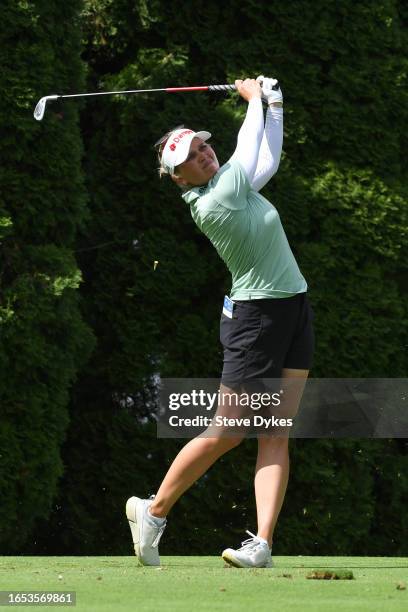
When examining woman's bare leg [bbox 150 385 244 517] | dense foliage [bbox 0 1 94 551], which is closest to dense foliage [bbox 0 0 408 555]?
dense foliage [bbox 0 1 94 551]

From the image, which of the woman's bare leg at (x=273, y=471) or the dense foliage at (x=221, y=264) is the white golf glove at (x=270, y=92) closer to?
the woman's bare leg at (x=273, y=471)

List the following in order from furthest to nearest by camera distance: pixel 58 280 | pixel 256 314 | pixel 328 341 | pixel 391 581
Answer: pixel 328 341, pixel 58 280, pixel 256 314, pixel 391 581

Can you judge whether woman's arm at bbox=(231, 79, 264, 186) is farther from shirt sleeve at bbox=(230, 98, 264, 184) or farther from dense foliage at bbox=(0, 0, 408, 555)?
dense foliage at bbox=(0, 0, 408, 555)

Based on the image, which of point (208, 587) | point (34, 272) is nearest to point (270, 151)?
point (208, 587)

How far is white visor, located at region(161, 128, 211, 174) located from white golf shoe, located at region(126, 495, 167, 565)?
1258 mm

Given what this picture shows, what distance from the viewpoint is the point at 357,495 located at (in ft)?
26.7

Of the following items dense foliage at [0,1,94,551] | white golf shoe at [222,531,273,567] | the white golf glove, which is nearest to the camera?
white golf shoe at [222,531,273,567]

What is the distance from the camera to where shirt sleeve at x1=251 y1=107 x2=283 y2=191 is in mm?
4764

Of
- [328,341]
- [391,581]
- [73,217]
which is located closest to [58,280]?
[73,217]

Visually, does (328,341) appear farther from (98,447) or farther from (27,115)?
(27,115)

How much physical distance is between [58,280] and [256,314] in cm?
303

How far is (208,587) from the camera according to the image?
3877mm

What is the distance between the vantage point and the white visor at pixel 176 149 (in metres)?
4.60

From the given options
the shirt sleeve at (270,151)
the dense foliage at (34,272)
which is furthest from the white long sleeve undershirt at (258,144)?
the dense foliage at (34,272)
